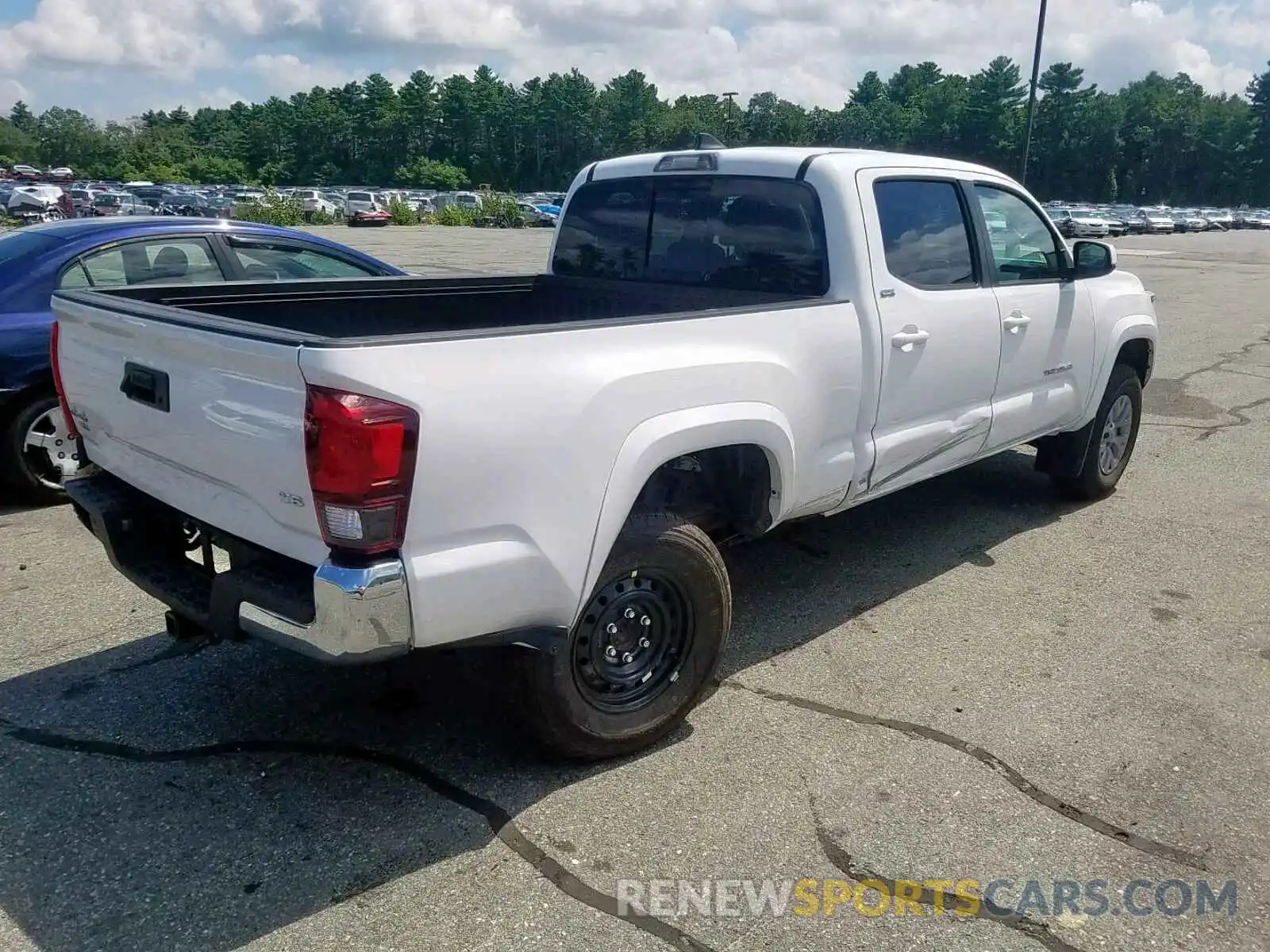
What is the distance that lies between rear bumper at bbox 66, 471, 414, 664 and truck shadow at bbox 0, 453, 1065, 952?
585 mm

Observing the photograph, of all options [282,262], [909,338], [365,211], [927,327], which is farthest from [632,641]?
[365,211]

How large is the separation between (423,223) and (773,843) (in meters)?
48.9

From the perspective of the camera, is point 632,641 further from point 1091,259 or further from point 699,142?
point 1091,259

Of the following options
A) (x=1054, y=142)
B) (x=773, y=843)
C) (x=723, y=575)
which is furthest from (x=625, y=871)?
(x=1054, y=142)

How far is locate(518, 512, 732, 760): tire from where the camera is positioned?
3.20 meters

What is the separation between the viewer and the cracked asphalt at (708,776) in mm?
2729

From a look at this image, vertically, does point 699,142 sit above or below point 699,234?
above

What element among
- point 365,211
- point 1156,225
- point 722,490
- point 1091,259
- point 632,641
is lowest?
point 365,211

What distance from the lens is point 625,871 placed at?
291 cm

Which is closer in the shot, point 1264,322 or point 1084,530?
point 1084,530

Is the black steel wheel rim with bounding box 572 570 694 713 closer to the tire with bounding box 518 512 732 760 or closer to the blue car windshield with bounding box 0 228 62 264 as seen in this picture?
the tire with bounding box 518 512 732 760

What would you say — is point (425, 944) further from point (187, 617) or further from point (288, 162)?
point (288, 162)

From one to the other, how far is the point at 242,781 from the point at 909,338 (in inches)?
118

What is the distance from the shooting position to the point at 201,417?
9.58 ft
